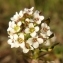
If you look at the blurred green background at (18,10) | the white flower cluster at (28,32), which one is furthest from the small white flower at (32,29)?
the blurred green background at (18,10)

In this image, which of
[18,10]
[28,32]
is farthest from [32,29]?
[18,10]

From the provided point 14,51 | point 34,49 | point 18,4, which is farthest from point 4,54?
point 34,49

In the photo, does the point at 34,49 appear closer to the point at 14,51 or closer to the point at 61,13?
the point at 14,51

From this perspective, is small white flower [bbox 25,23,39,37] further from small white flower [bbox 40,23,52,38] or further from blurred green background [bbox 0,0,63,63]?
blurred green background [bbox 0,0,63,63]

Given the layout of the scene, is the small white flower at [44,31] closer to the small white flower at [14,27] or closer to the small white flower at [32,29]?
the small white flower at [32,29]

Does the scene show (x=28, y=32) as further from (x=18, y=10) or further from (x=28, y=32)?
(x=18, y=10)
